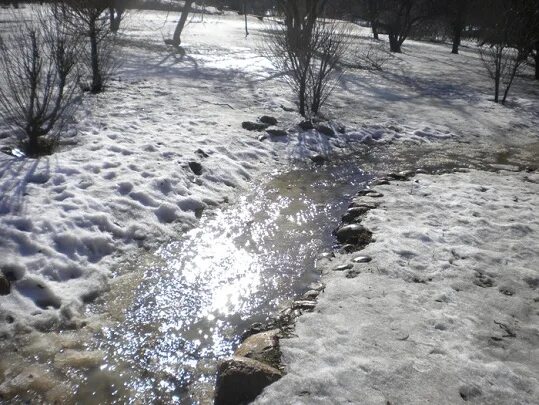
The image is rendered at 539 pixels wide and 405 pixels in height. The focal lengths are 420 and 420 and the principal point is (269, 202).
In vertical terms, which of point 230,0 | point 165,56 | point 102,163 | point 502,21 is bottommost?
point 102,163

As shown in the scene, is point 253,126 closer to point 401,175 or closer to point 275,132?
point 275,132

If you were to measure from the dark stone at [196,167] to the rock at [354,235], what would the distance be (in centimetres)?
210

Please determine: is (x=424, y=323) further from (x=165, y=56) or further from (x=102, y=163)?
(x=165, y=56)

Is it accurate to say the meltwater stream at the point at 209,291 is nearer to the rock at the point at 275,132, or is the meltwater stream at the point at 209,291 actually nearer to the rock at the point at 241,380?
the rock at the point at 241,380

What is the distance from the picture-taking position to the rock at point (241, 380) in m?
2.46

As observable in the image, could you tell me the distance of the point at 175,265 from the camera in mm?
→ 3850

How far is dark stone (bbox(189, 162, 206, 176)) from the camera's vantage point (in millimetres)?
5590

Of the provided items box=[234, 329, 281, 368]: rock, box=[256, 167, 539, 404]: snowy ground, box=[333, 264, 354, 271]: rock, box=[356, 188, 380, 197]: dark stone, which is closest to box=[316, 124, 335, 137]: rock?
box=[356, 188, 380, 197]: dark stone

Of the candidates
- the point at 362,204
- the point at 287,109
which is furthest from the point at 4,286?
the point at 287,109

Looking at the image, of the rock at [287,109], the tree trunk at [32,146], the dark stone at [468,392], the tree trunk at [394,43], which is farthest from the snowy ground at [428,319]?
the tree trunk at [394,43]

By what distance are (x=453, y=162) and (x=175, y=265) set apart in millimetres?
5300

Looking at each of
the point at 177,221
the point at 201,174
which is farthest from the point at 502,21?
the point at 177,221

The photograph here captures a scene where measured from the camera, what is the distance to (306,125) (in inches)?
314

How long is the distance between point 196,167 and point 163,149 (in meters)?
0.65
